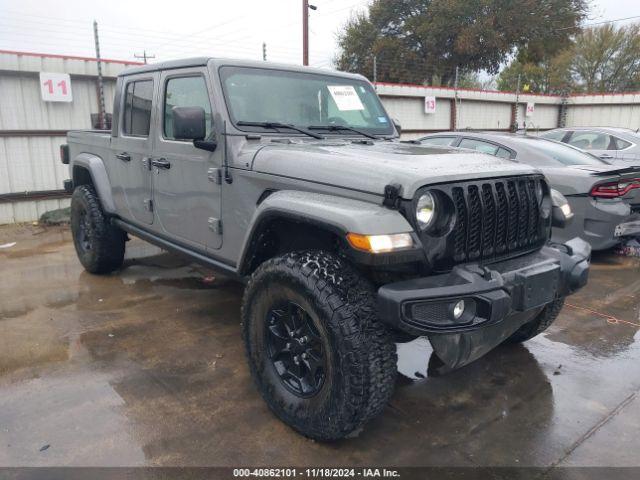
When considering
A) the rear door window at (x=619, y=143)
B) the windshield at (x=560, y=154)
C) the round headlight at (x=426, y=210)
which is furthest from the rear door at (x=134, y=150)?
the rear door window at (x=619, y=143)

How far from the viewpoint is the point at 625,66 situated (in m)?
36.5

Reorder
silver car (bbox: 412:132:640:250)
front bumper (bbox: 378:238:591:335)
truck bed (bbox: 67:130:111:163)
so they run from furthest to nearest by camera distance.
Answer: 1. silver car (bbox: 412:132:640:250)
2. truck bed (bbox: 67:130:111:163)
3. front bumper (bbox: 378:238:591:335)

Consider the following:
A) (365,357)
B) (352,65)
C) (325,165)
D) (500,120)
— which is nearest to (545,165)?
(325,165)

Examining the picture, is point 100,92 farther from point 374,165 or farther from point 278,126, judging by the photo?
point 374,165

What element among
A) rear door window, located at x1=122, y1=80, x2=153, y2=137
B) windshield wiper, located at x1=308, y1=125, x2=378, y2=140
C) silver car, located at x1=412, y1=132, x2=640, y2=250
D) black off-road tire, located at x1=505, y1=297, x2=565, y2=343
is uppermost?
rear door window, located at x1=122, y1=80, x2=153, y2=137

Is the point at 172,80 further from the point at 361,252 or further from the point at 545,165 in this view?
the point at 545,165

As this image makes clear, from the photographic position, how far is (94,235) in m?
5.04

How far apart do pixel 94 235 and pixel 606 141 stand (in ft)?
29.0

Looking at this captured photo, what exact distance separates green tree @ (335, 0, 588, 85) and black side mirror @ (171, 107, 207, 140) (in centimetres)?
2791

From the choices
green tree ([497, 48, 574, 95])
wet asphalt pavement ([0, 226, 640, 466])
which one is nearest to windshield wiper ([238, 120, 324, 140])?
wet asphalt pavement ([0, 226, 640, 466])

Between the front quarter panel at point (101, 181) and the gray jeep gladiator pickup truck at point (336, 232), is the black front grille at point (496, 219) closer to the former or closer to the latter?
the gray jeep gladiator pickup truck at point (336, 232)

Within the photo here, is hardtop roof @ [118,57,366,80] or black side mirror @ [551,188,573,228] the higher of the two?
hardtop roof @ [118,57,366,80]

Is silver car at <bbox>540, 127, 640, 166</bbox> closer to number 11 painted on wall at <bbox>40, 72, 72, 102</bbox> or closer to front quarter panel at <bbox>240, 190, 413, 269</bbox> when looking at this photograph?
front quarter panel at <bbox>240, 190, 413, 269</bbox>

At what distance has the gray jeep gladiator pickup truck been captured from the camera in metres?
2.30
